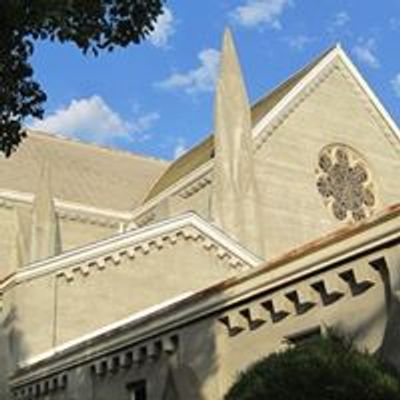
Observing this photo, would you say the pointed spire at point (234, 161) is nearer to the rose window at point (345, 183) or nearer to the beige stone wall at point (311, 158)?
the beige stone wall at point (311, 158)

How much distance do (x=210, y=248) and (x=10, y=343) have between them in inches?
230

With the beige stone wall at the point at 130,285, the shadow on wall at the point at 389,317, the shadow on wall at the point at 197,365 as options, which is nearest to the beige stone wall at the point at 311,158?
the beige stone wall at the point at 130,285

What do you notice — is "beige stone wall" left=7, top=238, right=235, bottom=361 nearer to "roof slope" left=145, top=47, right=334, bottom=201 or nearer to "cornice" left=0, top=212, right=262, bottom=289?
"cornice" left=0, top=212, right=262, bottom=289

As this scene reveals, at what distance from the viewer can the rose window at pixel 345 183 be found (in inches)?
1415

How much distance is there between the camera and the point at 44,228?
28391 mm

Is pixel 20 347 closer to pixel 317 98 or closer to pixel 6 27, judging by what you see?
pixel 6 27

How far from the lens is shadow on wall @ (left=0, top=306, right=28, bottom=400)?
69.7ft

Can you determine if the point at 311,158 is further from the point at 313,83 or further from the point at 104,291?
the point at 104,291

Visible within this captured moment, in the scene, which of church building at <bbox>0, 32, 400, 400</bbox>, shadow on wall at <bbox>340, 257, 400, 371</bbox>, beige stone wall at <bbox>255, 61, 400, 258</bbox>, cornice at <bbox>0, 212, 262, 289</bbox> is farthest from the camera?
beige stone wall at <bbox>255, 61, 400, 258</bbox>

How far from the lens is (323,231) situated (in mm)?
34688

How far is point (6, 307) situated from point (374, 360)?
47.7 feet

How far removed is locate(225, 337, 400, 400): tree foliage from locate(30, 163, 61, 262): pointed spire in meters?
19.5

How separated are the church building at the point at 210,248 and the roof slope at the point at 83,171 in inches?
4.0

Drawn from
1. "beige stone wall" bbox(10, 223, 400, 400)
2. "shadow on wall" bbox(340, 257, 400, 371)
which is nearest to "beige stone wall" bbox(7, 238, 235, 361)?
"beige stone wall" bbox(10, 223, 400, 400)
